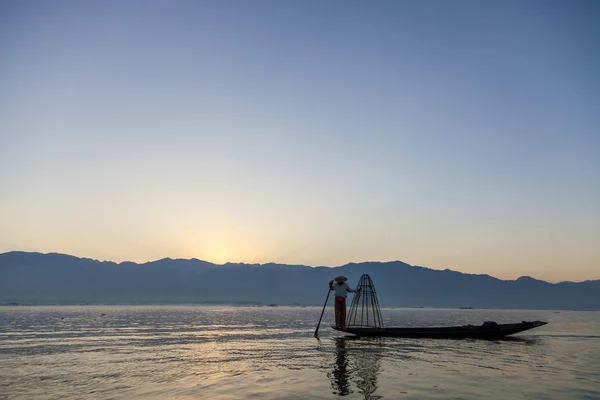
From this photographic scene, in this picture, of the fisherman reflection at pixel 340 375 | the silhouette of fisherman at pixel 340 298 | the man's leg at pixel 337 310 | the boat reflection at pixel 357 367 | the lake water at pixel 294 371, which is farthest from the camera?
the man's leg at pixel 337 310

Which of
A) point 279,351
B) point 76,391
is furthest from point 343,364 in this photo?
point 76,391

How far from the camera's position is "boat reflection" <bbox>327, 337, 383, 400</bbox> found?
77.3 ft

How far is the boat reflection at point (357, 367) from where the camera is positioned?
77.3ft

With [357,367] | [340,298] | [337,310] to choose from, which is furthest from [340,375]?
[337,310]

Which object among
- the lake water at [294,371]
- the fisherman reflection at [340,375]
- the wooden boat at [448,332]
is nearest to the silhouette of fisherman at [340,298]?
the wooden boat at [448,332]

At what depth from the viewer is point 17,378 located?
2650cm

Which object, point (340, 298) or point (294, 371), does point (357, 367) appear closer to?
point (294, 371)

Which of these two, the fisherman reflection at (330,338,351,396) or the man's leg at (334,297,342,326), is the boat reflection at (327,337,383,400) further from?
the man's leg at (334,297,342,326)

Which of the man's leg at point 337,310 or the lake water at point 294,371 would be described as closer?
the lake water at point 294,371

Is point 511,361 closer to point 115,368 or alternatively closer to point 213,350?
point 213,350

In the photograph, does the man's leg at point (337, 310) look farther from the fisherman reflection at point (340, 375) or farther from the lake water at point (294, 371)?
the fisherman reflection at point (340, 375)

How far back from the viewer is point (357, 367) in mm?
30844

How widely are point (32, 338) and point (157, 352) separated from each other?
2241cm

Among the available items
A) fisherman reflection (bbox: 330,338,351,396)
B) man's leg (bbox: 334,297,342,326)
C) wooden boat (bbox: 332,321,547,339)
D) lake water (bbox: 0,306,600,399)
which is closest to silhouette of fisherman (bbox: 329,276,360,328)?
man's leg (bbox: 334,297,342,326)
